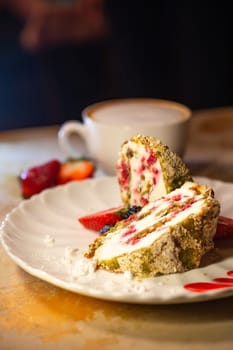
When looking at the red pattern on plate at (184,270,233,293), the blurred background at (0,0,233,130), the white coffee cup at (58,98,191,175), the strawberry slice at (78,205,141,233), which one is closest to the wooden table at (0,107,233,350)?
the red pattern on plate at (184,270,233,293)

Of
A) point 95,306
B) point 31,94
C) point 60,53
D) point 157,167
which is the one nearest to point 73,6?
point 60,53

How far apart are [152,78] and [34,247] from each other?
216 cm

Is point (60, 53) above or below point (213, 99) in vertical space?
above

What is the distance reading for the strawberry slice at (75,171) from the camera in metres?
1.71

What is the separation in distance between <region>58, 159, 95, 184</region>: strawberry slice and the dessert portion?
1.11 feet

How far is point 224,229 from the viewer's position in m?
1.20

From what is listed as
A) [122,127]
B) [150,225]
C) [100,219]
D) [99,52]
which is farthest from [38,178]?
[99,52]

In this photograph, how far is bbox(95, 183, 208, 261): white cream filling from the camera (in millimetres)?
1084

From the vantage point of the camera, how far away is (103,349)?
93 cm

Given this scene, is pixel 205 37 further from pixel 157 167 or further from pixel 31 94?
pixel 157 167

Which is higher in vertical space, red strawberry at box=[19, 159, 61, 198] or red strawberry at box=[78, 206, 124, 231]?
red strawberry at box=[78, 206, 124, 231]

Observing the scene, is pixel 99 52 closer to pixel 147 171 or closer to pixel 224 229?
pixel 147 171

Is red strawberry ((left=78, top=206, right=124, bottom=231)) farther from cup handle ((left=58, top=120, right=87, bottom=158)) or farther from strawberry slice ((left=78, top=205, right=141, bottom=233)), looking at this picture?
cup handle ((left=58, top=120, right=87, bottom=158))

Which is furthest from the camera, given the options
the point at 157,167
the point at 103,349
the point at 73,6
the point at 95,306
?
the point at 73,6
